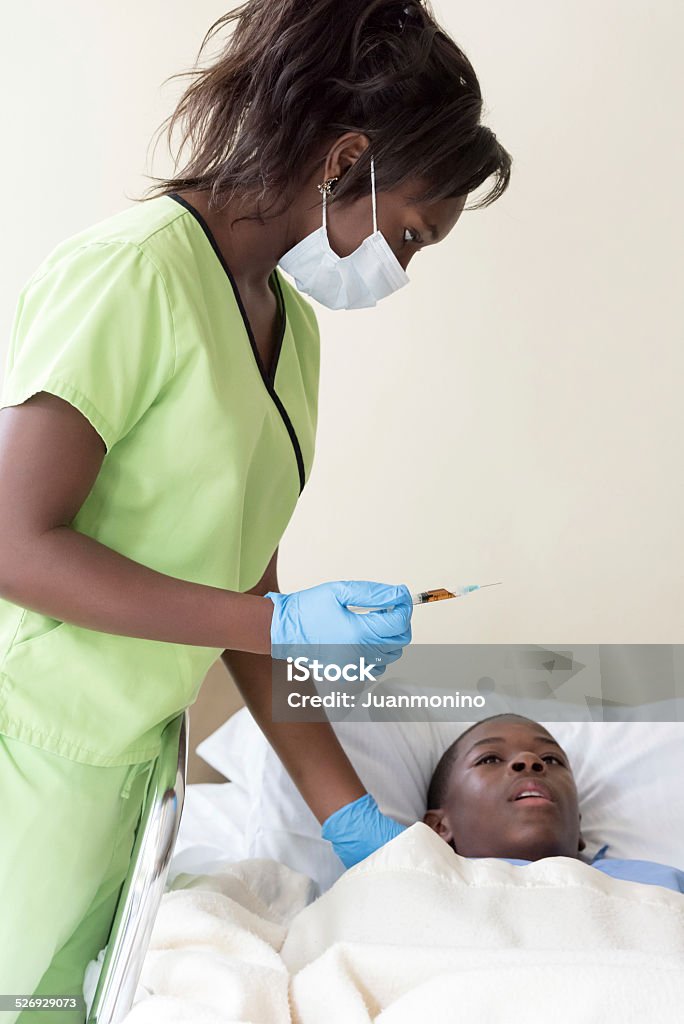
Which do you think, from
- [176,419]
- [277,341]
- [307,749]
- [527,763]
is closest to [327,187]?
[277,341]

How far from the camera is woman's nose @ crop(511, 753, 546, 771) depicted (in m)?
1.56

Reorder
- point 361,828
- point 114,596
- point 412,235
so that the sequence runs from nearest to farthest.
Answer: point 114,596
point 412,235
point 361,828

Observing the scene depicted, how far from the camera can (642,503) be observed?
180cm

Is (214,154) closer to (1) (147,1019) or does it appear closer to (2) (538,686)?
(1) (147,1019)

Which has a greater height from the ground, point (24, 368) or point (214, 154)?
point (214, 154)

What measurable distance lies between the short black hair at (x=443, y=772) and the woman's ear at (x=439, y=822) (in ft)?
0.08

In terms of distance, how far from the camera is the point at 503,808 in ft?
5.04

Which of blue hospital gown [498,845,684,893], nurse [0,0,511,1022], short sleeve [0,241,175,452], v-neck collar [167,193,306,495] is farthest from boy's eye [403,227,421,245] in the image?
blue hospital gown [498,845,684,893]

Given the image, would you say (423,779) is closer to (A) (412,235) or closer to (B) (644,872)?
(B) (644,872)

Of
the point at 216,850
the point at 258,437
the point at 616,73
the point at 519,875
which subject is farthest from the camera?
the point at 616,73

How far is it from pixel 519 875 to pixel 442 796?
40cm

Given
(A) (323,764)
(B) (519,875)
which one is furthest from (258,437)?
(B) (519,875)

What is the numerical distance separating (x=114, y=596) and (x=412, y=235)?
543mm

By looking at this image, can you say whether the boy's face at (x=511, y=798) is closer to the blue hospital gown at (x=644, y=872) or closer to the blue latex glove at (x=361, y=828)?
the blue hospital gown at (x=644, y=872)
